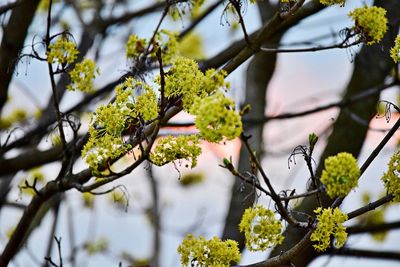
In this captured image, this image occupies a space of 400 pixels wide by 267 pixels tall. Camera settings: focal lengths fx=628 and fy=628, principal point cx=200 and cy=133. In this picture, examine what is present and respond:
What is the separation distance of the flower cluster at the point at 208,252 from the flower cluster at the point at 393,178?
0.56m

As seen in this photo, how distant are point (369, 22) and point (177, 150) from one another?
2.65 ft

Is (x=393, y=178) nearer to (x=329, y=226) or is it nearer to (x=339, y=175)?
(x=329, y=226)

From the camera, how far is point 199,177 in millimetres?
8203

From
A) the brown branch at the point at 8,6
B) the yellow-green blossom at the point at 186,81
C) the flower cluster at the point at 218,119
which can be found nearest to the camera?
the flower cluster at the point at 218,119

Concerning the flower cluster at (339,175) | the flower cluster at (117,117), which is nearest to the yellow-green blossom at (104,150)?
the flower cluster at (117,117)

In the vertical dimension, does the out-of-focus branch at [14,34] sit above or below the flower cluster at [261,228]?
above

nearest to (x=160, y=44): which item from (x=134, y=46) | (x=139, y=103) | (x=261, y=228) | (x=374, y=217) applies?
(x=134, y=46)

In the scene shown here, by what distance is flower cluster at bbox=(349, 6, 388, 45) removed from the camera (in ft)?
7.21

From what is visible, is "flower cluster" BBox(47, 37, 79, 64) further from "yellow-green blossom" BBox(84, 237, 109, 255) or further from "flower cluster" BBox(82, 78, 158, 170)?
"yellow-green blossom" BBox(84, 237, 109, 255)

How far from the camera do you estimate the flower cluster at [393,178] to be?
2090 millimetres

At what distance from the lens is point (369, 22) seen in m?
2.20

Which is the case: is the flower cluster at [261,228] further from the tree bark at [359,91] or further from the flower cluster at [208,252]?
the tree bark at [359,91]

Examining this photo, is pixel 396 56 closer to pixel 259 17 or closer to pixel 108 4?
pixel 259 17

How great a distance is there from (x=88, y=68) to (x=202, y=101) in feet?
3.79
